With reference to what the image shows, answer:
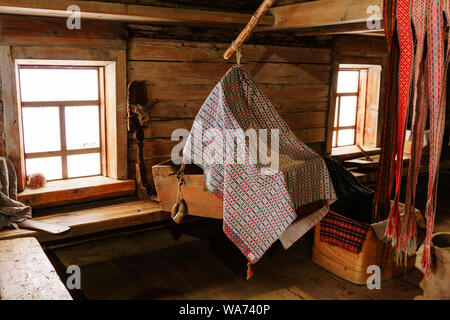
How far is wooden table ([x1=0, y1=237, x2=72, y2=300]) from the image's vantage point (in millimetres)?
2236

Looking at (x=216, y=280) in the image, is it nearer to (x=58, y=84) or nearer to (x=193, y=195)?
(x=193, y=195)

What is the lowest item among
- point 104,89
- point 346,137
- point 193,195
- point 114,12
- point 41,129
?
point 193,195

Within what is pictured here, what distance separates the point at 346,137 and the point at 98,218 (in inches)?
140

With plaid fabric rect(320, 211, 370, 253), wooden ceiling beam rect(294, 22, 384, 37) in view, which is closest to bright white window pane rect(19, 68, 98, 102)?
wooden ceiling beam rect(294, 22, 384, 37)

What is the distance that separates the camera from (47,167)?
149 inches

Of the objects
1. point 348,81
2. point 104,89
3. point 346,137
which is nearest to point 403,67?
point 104,89

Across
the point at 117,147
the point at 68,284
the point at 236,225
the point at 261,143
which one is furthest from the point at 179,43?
the point at 68,284

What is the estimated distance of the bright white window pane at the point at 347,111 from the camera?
5.56 m

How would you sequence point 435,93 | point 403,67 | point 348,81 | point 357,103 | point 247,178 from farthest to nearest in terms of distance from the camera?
point 357,103 < point 348,81 < point 247,178 < point 403,67 < point 435,93

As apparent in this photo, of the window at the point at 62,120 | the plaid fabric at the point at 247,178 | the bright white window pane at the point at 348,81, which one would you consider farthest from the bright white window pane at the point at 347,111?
the window at the point at 62,120

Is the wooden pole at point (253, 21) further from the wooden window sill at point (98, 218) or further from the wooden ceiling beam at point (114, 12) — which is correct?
the wooden window sill at point (98, 218)

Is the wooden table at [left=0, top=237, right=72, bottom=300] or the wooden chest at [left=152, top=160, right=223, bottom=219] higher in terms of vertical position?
the wooden chest at [left=152, top=160, right=223, bottom=219]

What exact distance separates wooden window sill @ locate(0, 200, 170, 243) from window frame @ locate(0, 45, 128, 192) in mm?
333

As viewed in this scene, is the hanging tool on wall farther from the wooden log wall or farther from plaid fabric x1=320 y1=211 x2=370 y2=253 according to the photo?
plaid fabric x1=320 y1=211 x2=370 y2=253
